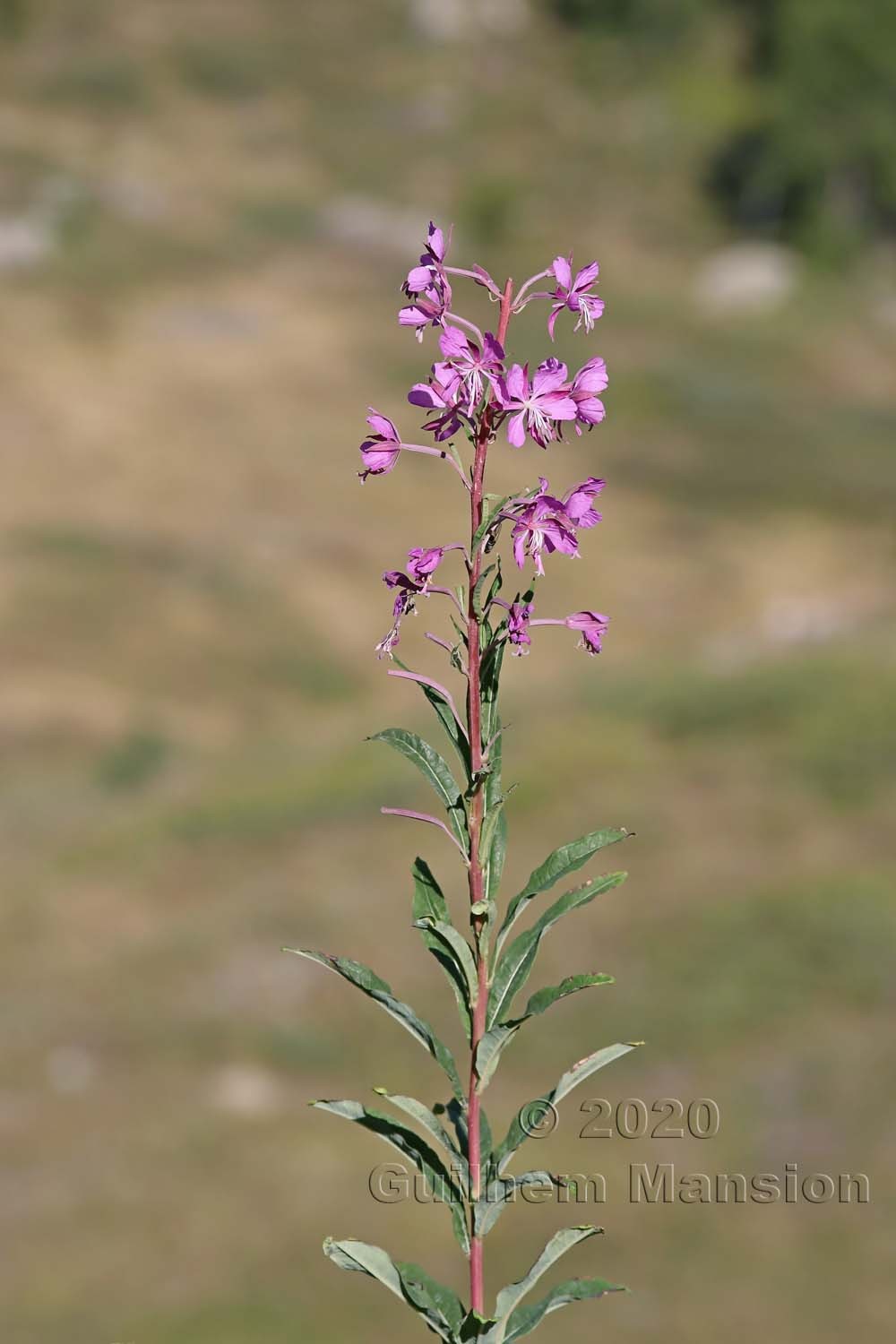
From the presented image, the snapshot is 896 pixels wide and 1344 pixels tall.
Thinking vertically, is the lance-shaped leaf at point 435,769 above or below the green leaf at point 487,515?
below

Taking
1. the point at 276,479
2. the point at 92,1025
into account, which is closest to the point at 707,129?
the point at 276,479

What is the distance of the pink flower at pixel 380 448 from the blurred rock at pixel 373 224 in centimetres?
8623

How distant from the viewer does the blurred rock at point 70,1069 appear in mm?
27125

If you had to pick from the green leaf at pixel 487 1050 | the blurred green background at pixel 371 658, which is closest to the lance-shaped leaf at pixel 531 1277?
the green leaf at pixel 487 1050

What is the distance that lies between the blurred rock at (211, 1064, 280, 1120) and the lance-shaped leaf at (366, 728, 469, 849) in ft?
72.3

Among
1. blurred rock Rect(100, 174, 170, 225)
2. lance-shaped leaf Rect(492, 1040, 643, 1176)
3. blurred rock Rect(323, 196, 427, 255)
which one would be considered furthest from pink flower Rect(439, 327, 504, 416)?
blurred rock Rect(100, 174, 170, 225)

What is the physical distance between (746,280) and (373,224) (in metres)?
20.2

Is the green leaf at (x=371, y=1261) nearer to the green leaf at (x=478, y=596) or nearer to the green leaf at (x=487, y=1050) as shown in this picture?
the green leaf at (x=487, y=1050)

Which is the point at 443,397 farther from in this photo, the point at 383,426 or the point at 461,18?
the point at 461,18

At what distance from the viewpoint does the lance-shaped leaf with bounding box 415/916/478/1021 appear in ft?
16.5


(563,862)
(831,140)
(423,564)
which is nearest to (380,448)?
(423,564)

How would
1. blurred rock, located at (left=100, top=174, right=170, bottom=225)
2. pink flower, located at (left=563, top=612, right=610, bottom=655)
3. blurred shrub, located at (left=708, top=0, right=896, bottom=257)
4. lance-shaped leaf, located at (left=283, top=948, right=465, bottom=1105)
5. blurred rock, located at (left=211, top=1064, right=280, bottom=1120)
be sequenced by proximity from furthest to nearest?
blurred shrub, located at (left=708, top=0, right=896, bottom=257)
blurred rock, located at (left=100, top=174, right=170, bottom=225)
blurred rock, located at (left=211, top=1064, right=280, bottom=1120)
lance-shaped leaf, located at (left=283, top=948, right=465, bottom=1105)
pink flower, located at (left=563, top=612, right=610, bottom=655)

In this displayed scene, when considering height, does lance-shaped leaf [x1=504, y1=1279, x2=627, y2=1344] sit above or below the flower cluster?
below

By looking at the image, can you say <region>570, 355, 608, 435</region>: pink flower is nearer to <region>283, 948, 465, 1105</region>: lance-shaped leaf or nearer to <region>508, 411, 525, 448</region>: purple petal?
<region>508, 411, 525, 448</region>: purple petal
